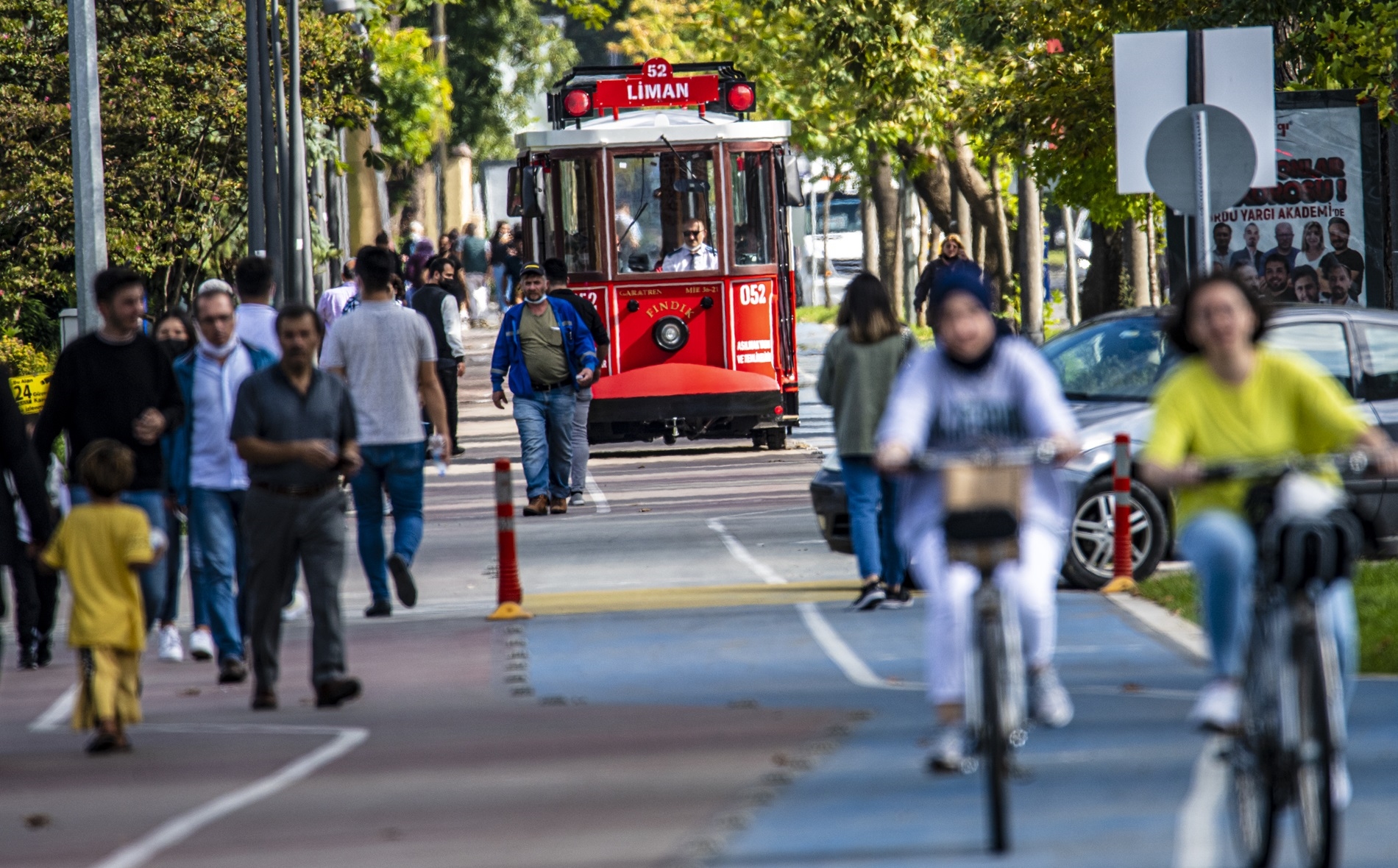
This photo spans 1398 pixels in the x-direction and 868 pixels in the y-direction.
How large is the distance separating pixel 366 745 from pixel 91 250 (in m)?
10.0

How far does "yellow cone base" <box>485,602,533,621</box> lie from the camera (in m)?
12.2

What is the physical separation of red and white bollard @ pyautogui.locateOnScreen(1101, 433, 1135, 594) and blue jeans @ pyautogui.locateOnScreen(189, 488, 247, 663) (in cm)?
443

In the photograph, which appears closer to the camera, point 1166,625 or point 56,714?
point 56,714

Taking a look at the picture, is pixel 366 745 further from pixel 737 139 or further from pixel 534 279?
pixel 737 139

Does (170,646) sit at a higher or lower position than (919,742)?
higher

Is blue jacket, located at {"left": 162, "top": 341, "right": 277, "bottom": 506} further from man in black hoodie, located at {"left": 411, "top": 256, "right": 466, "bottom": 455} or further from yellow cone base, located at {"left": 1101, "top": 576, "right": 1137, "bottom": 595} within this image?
man in black hoodie, located at {"left": 411, "top": 256, "right": 466, "bottom": 455}

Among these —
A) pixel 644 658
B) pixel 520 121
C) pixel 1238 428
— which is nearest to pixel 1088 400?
pixel 644 658

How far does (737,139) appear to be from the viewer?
2203cm

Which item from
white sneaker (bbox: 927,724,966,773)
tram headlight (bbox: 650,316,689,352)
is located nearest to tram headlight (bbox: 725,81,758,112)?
tram headlight (bbox: 650,316,689,352)

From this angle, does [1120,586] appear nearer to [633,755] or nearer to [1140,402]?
[1140,402]

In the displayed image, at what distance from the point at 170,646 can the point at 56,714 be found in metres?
1.30

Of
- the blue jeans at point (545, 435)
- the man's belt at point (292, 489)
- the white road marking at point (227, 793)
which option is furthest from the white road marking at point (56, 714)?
the blue jeans at point (545, 435)

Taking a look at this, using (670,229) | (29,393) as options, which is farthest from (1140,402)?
(670,229)

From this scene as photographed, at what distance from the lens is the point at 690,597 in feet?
41.8
